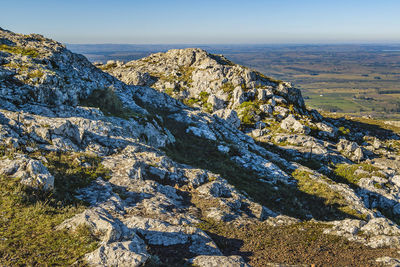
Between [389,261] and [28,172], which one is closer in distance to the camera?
[389,261]

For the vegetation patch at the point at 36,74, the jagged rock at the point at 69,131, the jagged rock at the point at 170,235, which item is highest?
the vegetation patch at the point at 36,74

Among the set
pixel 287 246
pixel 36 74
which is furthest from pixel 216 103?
pixel 287 246

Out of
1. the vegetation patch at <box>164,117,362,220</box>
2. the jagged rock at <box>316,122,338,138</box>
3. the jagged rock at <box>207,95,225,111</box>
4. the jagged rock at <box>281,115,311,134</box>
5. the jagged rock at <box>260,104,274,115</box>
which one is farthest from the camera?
the jagged rock at <box>207,95,225,111</box>

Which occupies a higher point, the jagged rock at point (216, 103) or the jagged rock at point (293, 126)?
the jagged rock at point (216, 103)

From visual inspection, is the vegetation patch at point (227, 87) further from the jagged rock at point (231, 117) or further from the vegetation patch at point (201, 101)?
the jagged rock at point (231, 117)

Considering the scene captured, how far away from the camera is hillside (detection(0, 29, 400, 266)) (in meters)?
9.92

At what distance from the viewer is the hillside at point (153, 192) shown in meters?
9.92

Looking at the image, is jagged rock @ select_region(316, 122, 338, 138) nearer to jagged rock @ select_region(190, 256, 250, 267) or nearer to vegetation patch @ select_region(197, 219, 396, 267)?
vegetation patch @ select_region(197, 219, 396, 267)

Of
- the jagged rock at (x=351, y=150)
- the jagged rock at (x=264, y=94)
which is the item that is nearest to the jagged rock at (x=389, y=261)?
the jagged rock at (x=351, y=150)

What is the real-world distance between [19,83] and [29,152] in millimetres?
13783

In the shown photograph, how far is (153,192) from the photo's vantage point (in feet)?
55.6

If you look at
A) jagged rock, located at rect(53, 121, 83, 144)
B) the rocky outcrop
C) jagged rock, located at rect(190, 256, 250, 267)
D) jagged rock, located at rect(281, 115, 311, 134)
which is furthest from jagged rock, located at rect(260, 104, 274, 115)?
jagged rock, located at rect(190, 256, 250, 267)

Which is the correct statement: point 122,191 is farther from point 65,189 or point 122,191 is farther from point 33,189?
point 33,189

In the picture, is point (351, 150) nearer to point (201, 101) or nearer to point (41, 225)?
point (201, 101)
